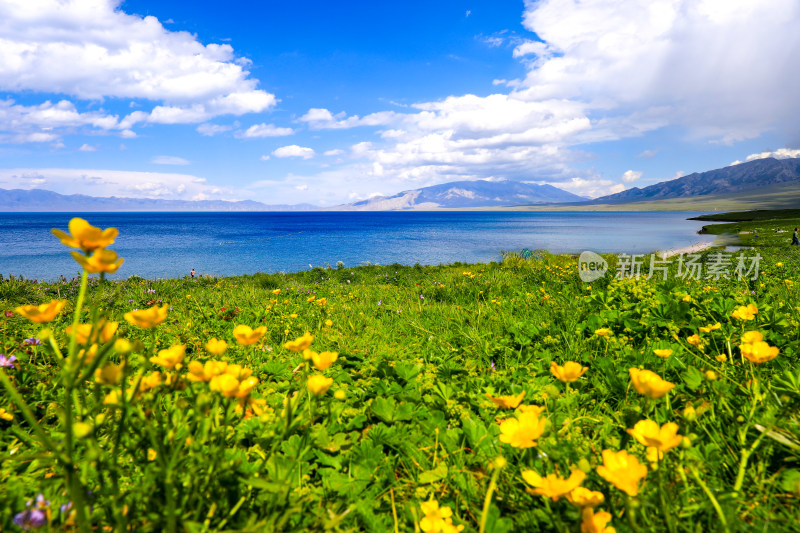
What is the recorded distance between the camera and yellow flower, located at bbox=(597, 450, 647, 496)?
2.97ft

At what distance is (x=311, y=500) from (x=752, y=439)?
1995mm

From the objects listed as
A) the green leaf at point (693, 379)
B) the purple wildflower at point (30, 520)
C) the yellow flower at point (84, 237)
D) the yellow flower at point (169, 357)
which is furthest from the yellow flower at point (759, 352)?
the purple wildflower at point (30, 520)

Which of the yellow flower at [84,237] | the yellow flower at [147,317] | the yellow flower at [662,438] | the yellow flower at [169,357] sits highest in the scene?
the yellow flower at [84,237]

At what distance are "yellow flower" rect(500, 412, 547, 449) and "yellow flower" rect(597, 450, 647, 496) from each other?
17 cm

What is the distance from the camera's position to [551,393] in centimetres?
159

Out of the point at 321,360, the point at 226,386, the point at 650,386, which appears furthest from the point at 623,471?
the point at 226,386

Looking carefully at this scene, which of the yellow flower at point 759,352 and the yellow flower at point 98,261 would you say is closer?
the yellow flower at point 98,261

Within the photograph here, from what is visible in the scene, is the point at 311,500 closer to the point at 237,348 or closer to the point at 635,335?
the point at 237,348

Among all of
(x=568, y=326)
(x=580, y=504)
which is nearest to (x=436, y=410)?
(x=580, y=504)

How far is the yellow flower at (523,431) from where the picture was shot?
1.06 m

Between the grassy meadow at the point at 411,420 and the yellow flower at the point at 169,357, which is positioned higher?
the yellow flower at the point at 169,357

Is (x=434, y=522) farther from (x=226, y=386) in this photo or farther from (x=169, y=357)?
(x=169, y=357)

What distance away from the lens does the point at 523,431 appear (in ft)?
3.57

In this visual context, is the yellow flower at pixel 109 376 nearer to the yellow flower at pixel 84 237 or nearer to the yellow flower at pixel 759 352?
the yellow flower at pixel 84 237
